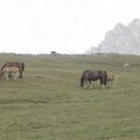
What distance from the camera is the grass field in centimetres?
2586

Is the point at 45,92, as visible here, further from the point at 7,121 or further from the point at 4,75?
the point at 7,121

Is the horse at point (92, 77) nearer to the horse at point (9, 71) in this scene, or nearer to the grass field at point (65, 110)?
the grass field at point (65, 110)

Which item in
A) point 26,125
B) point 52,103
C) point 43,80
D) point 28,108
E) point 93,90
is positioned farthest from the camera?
point 43,80

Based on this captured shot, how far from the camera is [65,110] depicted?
33.6m

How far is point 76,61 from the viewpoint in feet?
277

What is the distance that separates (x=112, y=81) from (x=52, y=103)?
1635 centimetres

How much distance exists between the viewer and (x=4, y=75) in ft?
156

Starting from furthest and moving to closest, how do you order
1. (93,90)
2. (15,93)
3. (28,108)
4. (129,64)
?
1. (129,64)
2. (93,90)
3. (15,93)
4. (28,108)

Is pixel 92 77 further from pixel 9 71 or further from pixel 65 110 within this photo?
pixel 65 110

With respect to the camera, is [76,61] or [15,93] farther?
[76,61]

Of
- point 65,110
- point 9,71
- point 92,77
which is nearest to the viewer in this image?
point 65,110

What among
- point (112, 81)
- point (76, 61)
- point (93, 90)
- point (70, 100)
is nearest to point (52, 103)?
point (70, 100)

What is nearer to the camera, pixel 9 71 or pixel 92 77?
pixel 9 71

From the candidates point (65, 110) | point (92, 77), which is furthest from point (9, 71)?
point (65, 110)
